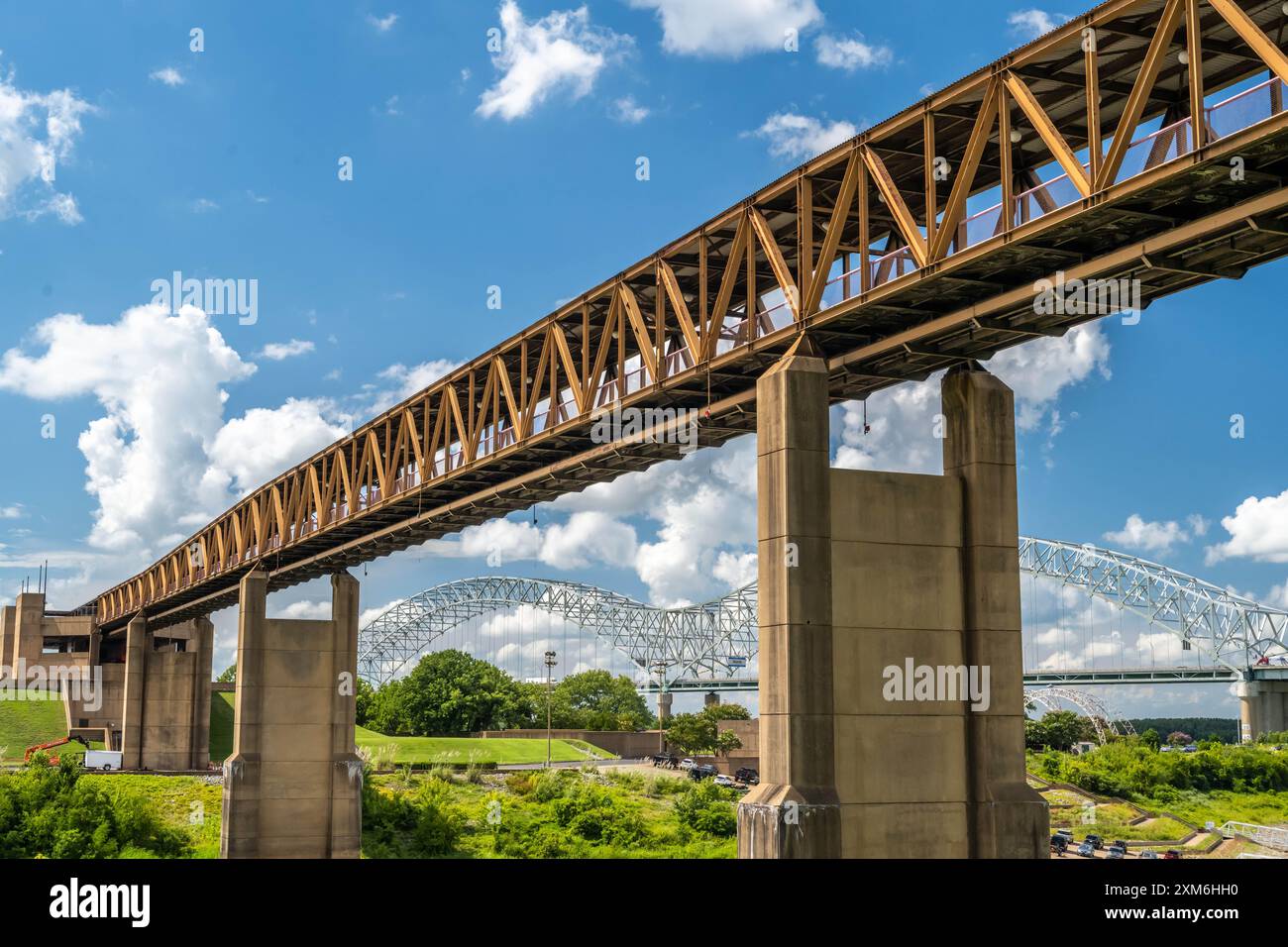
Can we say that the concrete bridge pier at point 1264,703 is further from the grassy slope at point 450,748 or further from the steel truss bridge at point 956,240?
the steel truss bridge at point 956,240

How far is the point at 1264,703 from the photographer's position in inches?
7274

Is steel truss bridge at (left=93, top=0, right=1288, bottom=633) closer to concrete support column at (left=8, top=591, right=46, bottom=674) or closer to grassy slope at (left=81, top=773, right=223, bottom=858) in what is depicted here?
grassy slope at (left=81, top=773, right=223, bottom=858)

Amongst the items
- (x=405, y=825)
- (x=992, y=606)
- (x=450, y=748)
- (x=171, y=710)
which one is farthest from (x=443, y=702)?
(x=992, y=606)

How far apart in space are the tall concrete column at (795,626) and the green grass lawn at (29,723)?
343 feet

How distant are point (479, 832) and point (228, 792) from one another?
18777 millimetres

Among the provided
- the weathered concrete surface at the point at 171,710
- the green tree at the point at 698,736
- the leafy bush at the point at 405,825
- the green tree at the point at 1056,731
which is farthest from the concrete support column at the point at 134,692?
the green tree at the point at 1056,731

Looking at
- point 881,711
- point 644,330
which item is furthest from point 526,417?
point 881,711

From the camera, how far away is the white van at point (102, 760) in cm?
10401

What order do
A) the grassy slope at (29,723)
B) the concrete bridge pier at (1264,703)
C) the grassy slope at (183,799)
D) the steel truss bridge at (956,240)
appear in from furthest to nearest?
the concrete bridge pier at (1264,703) < the grassy slope at (29,723) < the grassy slope at (183,799) < the steel truss bridge at (956,240)

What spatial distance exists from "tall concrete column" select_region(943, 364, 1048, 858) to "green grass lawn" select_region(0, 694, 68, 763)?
346ft

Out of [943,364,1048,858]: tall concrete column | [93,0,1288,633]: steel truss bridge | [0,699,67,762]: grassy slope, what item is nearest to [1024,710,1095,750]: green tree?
[0,699,67,762]: grassy slope

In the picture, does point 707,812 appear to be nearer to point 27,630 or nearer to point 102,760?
point 102,760

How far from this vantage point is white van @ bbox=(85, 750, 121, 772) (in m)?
104
